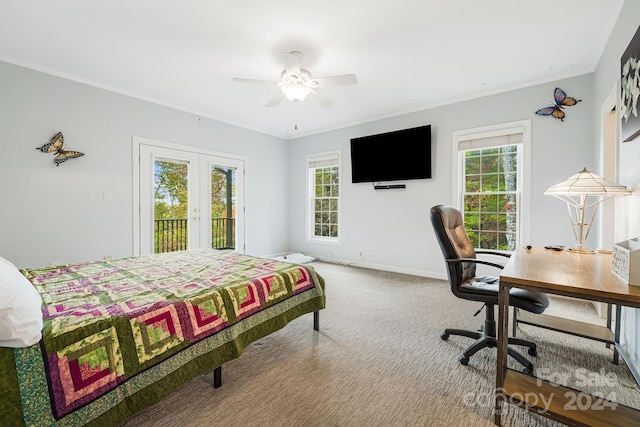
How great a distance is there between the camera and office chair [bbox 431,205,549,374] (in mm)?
1900

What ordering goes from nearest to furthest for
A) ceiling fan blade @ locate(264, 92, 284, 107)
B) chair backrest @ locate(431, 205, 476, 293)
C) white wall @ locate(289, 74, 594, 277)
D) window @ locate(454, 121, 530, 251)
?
chair backrest @ locate(431, 205, 476, 293)
ceiling fan blade @ locate(264, 92, 284, 107)
white wall @ locate(289, 74, 594, 277)
window @ locate(454, 121, 530, 251)

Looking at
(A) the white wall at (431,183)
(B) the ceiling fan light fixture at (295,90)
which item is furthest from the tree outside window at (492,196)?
(B) the ceiling fan light fixture at (295,90)

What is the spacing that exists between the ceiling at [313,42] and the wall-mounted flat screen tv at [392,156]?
0.72 m

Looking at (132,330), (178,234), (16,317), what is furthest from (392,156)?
(16,317)

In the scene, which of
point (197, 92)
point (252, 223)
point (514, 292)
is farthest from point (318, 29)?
point (252, 223)

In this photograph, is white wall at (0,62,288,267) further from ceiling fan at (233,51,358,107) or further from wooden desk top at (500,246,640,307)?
wooden desk top at (500,246,640,307)

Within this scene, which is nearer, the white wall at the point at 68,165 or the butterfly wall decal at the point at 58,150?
the white wall at the point at 68,165

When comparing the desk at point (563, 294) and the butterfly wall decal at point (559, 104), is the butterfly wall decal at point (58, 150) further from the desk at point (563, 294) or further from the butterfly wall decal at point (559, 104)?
the butterfly wall decal at point (559, 104)

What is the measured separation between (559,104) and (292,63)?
10.8ft

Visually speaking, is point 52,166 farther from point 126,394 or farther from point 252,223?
point 126,394

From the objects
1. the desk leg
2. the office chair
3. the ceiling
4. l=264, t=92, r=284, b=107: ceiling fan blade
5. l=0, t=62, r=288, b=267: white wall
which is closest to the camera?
the desk leg

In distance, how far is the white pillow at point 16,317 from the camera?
41.3 inches

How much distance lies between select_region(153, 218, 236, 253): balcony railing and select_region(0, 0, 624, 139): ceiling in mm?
1941

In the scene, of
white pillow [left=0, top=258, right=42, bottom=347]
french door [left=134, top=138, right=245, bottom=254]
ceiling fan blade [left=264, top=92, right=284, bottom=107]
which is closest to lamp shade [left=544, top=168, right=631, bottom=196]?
ceiling fan blade [left=264, top=92, right=284, bottom=107]
